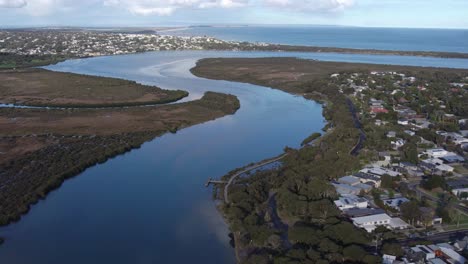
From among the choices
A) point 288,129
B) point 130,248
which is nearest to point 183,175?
point 130,248

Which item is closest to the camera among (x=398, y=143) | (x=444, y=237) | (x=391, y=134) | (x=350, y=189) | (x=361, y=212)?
(x=444, y=237)

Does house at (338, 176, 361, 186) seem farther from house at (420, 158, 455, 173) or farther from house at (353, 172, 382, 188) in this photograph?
house at (420, 158, 455, 173)

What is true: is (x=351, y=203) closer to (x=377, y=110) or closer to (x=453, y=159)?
(x=453, y=159)

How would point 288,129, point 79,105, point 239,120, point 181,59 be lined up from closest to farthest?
1. point 288,129
2. point 239,120
3. point 79,105
4. point 181,59

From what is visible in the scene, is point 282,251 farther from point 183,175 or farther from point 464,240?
point 183,175

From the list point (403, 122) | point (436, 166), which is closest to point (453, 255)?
point (436, 166)

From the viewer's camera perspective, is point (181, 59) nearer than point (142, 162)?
No

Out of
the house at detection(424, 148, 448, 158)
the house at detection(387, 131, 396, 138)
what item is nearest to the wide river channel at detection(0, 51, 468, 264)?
the house at detection(387, 131, 396, 138)
